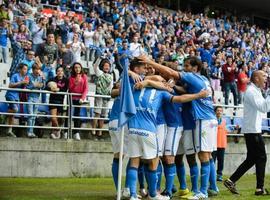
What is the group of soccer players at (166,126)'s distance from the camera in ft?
32.8

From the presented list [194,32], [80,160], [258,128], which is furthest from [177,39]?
[258,128]

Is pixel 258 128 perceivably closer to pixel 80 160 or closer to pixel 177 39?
pixel 80 160

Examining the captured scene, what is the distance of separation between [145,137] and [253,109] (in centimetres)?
294

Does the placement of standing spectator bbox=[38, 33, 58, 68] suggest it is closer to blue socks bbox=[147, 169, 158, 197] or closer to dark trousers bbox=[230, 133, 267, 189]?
dark trousers bbox=[230, 133, 267, 189]

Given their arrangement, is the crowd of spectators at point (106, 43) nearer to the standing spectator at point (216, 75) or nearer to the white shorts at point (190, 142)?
the standing spectator at point (216, 75)

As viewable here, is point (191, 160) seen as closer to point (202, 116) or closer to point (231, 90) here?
point (202, 116)

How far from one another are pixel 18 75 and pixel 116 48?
7429mm

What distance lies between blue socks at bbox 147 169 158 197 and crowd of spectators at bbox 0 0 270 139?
1935 millimetres

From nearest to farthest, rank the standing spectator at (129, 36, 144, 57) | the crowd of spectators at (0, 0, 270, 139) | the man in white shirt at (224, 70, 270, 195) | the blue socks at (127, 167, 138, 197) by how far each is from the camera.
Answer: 1. the blue socks at (127, 167, 138, 197)
2. the man in white shirt at (224, 70, 270, 195)
3. the crowd of spectators at (0, 0, 270, 139)
4. the standing spectator at (129, 36, 144, 57)

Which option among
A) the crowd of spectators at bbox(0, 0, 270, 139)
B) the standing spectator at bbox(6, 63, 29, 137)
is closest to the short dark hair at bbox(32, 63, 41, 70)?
the crowd of spectators at bbox(0, 0, 270, 139)

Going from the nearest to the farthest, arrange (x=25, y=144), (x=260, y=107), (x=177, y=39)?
(x=260, y=107)
(x=25, y=144)
(x=177, y=39)

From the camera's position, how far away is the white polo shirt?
39.3 feet

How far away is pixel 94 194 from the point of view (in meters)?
11.3

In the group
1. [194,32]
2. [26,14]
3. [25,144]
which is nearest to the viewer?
[25,144]
